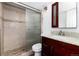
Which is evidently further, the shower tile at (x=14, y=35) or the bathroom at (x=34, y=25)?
the shower tile at (x=14, y=35)

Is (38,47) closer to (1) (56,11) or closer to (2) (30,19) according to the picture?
(2) (30,19)

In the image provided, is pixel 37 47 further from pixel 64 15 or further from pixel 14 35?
pixel 64 15

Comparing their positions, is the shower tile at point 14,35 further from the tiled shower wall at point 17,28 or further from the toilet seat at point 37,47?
the toilet seat at point 37,47

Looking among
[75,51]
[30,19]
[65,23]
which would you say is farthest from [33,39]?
[75,51]

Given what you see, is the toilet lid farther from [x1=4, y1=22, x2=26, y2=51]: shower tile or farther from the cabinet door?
the cabinet door

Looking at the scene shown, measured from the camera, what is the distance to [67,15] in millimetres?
1890

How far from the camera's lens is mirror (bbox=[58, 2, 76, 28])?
5.71ft

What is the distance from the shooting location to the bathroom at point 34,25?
1.81m

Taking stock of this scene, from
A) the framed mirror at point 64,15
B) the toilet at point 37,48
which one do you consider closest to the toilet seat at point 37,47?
the toilet at point 37,48

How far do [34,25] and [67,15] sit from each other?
922mm

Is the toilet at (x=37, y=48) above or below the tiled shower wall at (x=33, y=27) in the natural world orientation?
below

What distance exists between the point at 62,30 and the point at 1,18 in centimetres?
123

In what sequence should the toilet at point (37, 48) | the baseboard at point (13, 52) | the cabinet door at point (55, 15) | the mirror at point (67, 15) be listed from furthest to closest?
1. the cabinet door at point (55, 15)
2. the toilet at point (37, 48)
3. the baseboard at point (13, 52)
4. the mirror at point (67, 15)

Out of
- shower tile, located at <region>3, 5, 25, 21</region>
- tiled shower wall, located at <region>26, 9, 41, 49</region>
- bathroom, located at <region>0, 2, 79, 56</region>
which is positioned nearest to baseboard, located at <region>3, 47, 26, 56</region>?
bathroom, located at <region>0, 2, 79, 56</region>
